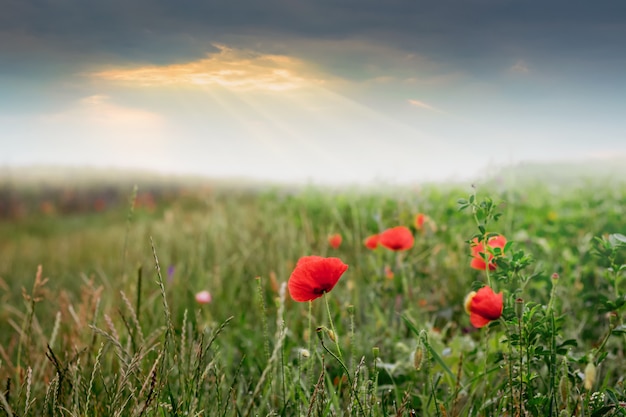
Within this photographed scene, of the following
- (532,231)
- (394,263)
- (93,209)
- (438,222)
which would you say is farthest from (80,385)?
(93,209)

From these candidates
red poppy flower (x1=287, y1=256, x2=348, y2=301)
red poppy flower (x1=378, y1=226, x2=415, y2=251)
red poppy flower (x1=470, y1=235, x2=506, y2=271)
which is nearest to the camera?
red poppy flower (x1=287, y1=256, x2=348, y2=301)

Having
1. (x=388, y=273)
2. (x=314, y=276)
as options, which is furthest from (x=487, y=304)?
(x=388, y=273)

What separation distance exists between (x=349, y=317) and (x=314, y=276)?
1.12 metres

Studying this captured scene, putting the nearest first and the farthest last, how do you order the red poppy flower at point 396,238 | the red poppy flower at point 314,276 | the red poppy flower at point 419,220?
the red poppy flower at point 314,276 < the red poppy flower at point 396,238 < the red poppy flower at point 419,220

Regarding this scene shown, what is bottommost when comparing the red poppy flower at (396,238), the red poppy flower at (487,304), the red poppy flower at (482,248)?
the red poppy flower at (487,304)

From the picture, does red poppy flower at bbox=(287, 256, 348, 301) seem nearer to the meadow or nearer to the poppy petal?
the meadow

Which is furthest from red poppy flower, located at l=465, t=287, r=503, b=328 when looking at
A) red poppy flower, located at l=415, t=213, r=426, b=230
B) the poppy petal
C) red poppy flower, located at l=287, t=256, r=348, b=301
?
red poppy flower, located at l=415, t=213, r=426, b=230

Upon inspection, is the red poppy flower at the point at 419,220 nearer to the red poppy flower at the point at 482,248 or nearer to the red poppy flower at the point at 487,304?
the red poppy flower at the point at 482,248

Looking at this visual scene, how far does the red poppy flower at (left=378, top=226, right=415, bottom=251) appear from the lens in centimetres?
203

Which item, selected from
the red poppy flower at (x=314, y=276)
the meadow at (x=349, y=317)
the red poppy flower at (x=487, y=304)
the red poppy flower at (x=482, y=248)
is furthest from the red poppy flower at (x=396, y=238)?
the red poppy flower at (x=314, y=276)

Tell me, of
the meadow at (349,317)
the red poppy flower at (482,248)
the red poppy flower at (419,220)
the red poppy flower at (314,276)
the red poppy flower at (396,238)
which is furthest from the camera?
the red poppy flower at (419,220)

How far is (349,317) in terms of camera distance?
225 centimetres

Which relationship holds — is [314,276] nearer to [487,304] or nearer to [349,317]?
[487,304]

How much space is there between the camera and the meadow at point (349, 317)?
1.29 metres
